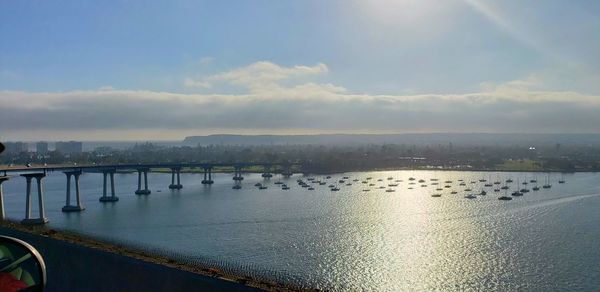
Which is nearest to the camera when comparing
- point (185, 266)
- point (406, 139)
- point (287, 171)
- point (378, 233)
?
point (185, 266)

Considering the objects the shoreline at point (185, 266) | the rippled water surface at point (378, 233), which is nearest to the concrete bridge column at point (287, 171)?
the rippled water surface at point (378, 233)

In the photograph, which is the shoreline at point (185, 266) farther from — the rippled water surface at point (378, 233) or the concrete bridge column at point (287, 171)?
the concrete bridge column at point (287, 171)

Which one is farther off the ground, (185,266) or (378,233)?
(185,266)

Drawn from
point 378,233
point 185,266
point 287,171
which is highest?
point 287,171

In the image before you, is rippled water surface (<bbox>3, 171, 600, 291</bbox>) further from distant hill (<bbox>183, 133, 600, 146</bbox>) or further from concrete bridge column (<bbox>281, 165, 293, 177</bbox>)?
distant hill (<bbox>183, 133, 600, 146</bbox>)

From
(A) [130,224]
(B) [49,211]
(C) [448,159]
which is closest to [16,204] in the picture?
(B) [49,211]

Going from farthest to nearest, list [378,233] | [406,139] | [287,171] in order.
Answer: [406,139] < [287,171] < [378,233]

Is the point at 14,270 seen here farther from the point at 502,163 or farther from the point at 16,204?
the point at 502,163

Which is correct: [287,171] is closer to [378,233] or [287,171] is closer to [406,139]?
[378,233]

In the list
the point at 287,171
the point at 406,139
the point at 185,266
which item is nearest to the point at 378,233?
the point at 185,266
